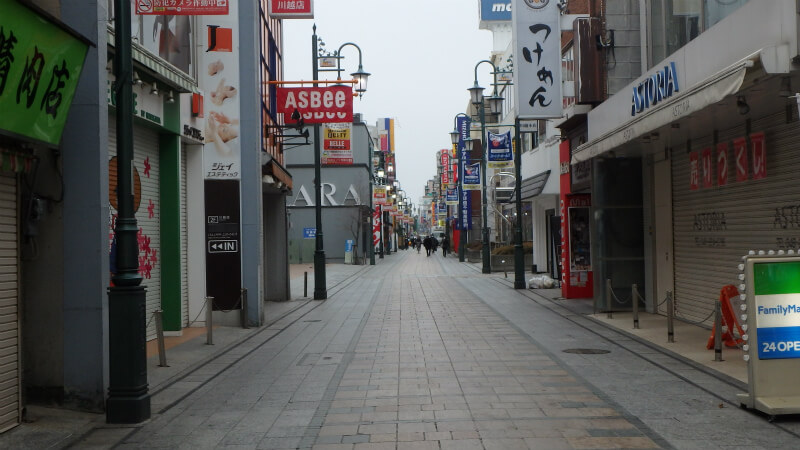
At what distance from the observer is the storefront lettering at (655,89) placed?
45.7 ft

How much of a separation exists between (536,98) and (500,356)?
10.8 metres

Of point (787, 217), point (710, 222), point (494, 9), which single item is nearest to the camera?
point (787, 217)

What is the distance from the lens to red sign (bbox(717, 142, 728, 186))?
1399 centimetres

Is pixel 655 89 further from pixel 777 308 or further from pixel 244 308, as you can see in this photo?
pixel 244 308

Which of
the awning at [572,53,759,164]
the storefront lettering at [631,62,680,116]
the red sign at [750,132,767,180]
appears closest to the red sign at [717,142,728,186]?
the red sign at [750,132,767,180]

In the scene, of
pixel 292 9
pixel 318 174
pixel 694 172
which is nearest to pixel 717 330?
pixel 694 172

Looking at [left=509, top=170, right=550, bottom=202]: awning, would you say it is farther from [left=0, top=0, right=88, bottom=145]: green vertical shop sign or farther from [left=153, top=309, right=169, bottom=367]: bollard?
[left=0, top=0, right=88, bottom=145]: green vertical shop sign

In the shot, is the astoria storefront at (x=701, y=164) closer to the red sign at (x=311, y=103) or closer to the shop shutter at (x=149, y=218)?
the red sign at (x=311, y=103)

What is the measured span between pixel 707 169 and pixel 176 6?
381 inches

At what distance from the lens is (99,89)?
870cm

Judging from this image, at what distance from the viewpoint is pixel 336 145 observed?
33062 millimetres

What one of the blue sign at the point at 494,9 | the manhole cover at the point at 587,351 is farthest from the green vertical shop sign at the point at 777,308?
the blue sign at the point at 494,9

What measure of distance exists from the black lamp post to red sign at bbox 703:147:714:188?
10561 millimetres

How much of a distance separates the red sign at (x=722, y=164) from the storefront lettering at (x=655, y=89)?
1320 mm
